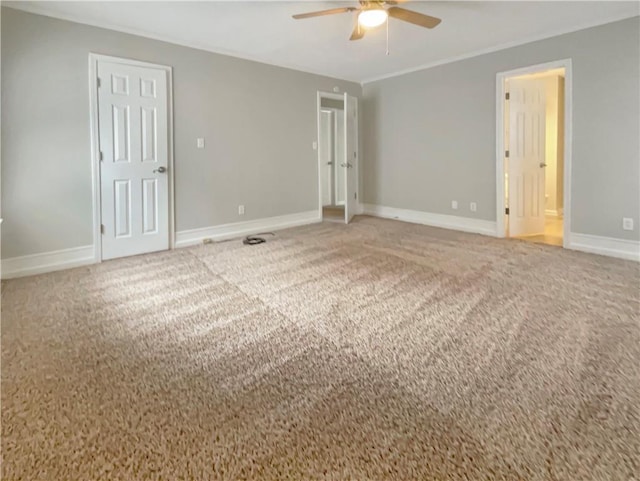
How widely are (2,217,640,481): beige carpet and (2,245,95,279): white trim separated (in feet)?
1.14

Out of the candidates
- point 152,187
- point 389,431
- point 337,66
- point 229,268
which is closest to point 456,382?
point 389,431

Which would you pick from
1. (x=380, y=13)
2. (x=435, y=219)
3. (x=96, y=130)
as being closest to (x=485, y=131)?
(x=435, y=219)

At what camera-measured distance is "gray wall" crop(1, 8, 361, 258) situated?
3.29 meters

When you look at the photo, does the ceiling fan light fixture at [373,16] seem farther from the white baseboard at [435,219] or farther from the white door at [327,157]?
the white door at [327,157]

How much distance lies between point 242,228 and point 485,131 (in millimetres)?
3495

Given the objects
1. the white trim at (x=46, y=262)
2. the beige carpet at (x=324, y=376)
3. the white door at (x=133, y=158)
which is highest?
the white door at (x=133, y=158)

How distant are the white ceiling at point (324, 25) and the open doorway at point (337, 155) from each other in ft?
3.65

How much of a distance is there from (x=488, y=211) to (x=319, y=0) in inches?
131

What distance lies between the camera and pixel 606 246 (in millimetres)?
3885

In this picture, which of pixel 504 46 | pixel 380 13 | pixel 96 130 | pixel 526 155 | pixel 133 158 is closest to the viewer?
pixel 380 13

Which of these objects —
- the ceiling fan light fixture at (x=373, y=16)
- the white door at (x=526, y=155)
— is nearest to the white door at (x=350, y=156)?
the white door at (x=526, y=155)

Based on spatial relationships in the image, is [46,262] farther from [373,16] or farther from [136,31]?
[373,16]

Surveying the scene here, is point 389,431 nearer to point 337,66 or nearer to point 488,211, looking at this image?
point 488,211

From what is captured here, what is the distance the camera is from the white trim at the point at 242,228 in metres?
4.53
